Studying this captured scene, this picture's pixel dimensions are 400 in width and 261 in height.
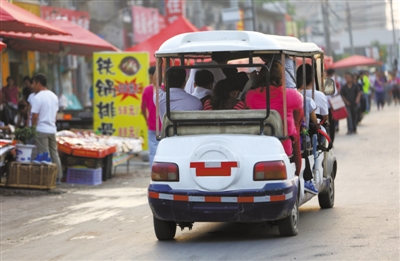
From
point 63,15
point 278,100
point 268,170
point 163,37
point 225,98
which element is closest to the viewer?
point 268,170

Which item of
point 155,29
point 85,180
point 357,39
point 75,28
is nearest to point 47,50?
point 75,28

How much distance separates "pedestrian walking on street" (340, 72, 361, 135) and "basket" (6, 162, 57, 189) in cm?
1289

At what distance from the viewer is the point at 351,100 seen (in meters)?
25.0

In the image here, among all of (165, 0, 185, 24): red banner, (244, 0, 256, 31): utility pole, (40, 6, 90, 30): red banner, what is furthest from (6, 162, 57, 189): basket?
(165, 0, 185, 24): red banner

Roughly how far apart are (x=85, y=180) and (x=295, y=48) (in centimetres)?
720

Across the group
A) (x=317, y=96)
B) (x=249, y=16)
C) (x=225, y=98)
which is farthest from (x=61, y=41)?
(x=249, y=16)

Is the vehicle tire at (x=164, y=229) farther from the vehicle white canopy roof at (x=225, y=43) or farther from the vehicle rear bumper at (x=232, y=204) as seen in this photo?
the vehicle white canopy roof at (x=225, y=43)

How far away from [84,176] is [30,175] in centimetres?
167

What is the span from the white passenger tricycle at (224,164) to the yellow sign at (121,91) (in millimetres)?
10342

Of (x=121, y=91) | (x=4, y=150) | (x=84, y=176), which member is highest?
(x=121, y=91)

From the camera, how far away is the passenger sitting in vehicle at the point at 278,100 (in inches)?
336

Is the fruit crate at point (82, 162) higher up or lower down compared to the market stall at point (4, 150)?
lower down

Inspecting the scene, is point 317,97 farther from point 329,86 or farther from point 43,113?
point 43,113

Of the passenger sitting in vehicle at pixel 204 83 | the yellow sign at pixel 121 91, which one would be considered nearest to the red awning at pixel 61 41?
the yellow sign at pixel 121 91
